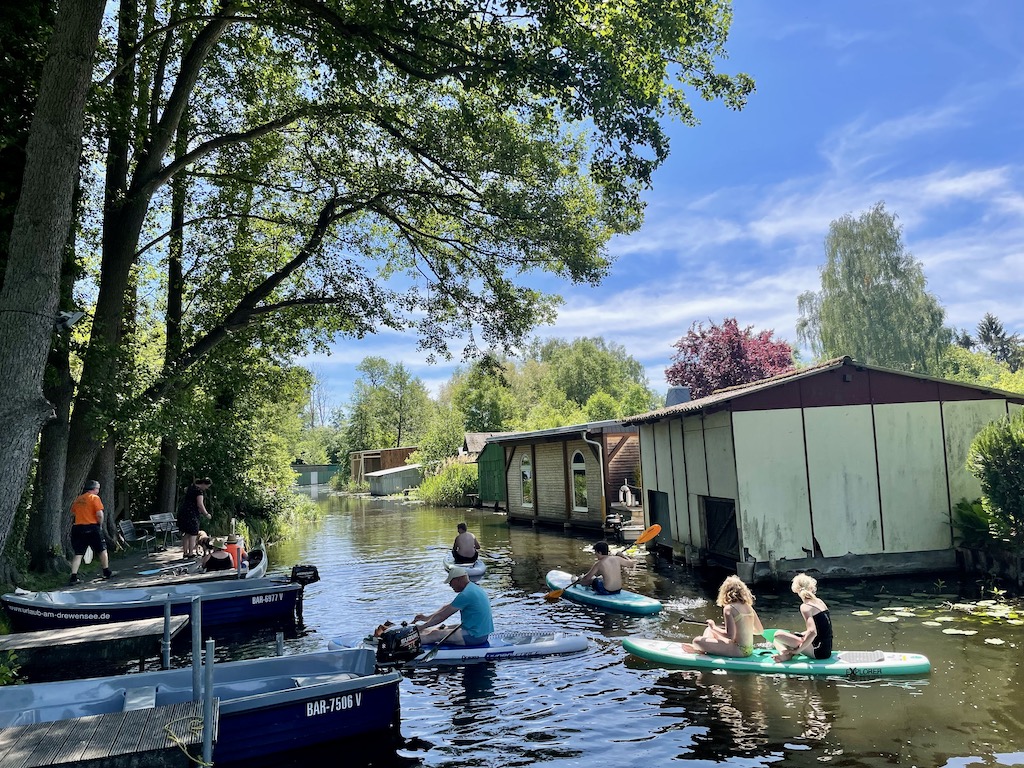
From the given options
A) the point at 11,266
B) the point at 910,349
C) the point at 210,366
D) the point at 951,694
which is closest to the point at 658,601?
the point at 951,694

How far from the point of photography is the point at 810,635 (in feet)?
28.0

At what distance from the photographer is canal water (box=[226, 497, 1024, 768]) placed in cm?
656

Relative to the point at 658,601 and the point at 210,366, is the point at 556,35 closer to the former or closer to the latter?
the point at 658,601

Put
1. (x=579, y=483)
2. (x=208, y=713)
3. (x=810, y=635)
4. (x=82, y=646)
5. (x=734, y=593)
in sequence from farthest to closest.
→ 1. (x=579, y=483)
2. (x=82, y=646)
3. (x=734, y=593)
4. (x=810, y=635)
5. (x=208, y=713)

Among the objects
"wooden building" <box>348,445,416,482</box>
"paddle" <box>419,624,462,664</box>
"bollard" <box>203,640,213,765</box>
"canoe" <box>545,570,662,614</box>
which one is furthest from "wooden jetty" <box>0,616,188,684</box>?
"wooden building" <box>348,445,416,482</box>

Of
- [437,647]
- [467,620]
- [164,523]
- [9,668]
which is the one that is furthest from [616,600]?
[164,523]

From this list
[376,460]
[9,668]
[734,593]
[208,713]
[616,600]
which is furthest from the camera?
[376,460]

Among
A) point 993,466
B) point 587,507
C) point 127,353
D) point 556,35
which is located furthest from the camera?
point 587,507

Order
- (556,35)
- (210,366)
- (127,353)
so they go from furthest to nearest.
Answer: (210,366) → (127,353) → (556,35)

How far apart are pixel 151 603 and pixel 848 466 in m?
12.9

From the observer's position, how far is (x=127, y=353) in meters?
14.9

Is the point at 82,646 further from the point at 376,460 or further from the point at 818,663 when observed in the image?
the point at 376,460

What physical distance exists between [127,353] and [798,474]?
45.8ft

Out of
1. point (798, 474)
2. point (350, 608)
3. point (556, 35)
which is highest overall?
point (556, 35)
